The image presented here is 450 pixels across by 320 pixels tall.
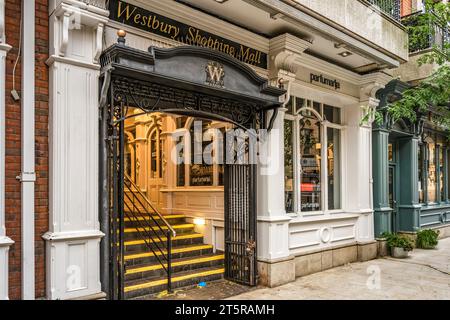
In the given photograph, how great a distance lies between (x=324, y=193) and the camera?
9.12 meters

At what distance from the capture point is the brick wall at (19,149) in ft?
14.4

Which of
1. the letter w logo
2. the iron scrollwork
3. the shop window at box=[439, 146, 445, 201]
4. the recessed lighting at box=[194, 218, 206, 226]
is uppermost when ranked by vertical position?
the letter w logo

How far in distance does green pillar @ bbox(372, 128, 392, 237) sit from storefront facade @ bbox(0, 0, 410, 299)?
1.16 ft

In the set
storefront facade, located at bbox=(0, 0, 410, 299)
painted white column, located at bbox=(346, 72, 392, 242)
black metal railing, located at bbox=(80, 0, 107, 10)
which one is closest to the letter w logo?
storefront facade, located at bbox=(0, 0, 410, 299)

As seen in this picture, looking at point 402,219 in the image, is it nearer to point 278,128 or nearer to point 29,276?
point 278,128

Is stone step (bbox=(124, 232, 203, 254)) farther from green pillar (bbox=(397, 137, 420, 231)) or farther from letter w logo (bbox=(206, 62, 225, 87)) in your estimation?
green pillar (bbox=(397, 137, 420, 231))

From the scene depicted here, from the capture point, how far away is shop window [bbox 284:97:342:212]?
8320 mm

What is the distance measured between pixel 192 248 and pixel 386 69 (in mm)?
6615

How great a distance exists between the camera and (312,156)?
29.4ft

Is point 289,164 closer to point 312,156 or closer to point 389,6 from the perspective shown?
point 312,156

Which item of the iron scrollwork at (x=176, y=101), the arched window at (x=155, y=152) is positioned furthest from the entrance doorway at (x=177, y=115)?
the arched window at (x=155, y=152)

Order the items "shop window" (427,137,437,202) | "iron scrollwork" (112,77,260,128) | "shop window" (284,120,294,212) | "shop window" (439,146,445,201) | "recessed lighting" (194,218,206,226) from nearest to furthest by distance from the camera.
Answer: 1. "iron scrollwork" (112,77,260,128)
2. "shop window" (284,120,294,212)
3. "recessed lighting" (194,218,206,226)
4. "shop window" (427,137,437,202)
5. "shop window" (439,146,445,201)

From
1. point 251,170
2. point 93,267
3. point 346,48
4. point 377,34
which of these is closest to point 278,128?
point 251,170

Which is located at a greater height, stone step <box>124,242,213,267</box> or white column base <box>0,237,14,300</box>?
white column base <box>0,237,14,300</box>
